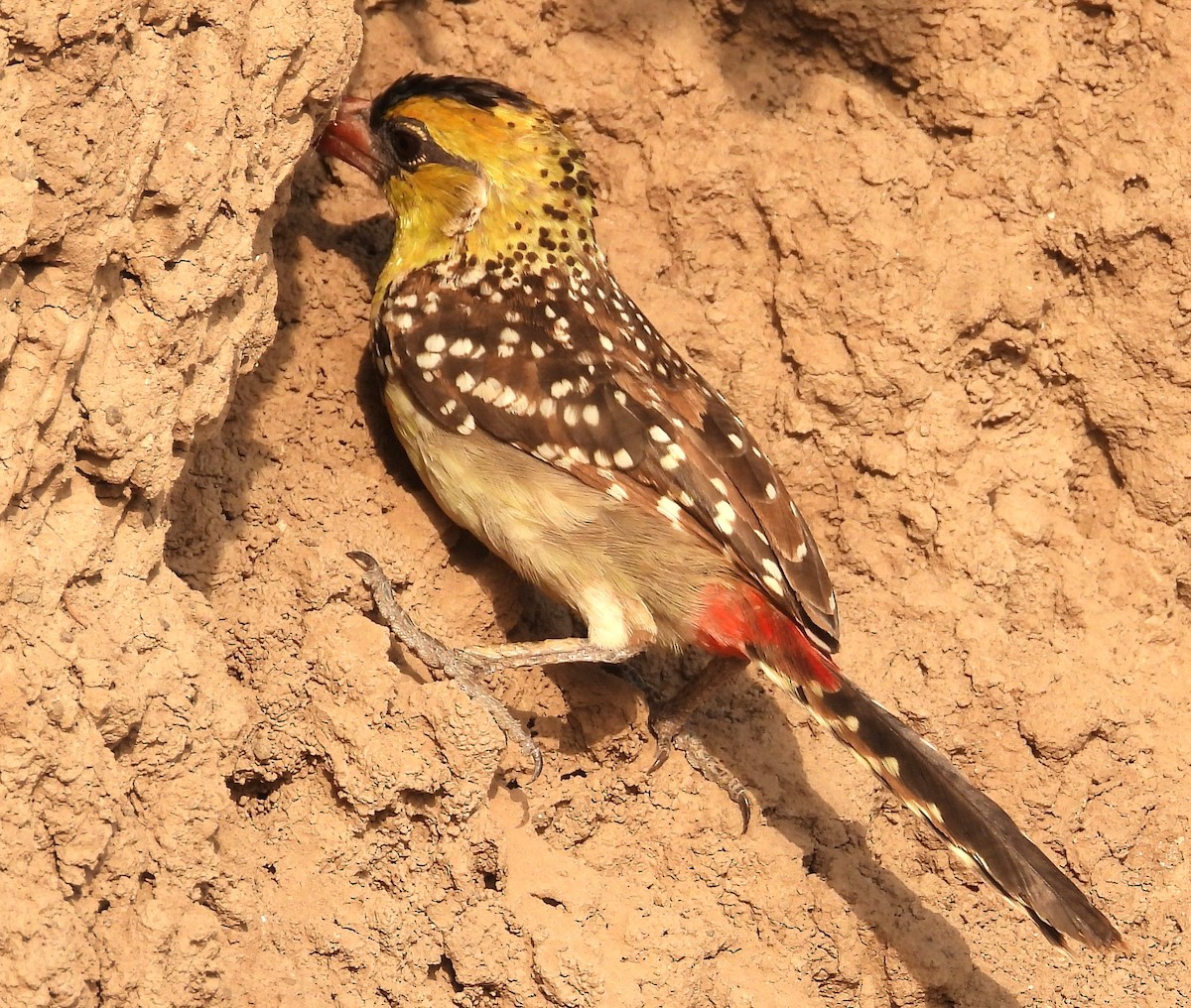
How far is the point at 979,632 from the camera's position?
18.8 feet

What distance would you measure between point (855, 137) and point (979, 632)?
1.86 meters

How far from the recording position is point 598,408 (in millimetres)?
5027

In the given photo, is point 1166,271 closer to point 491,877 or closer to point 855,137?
point 855,137

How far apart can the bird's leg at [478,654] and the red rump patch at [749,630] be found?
32cm

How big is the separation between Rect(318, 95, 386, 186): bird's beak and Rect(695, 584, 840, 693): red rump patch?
1.86 meters

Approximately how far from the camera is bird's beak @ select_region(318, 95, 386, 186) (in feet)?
17.7

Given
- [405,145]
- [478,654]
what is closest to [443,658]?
[478,654]

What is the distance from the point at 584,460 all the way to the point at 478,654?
27.5 inches

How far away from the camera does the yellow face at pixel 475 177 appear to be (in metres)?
5.30

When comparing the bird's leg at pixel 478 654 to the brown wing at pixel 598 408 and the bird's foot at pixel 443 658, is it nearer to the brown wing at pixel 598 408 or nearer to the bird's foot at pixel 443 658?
the bird's foot at pixel 443 658

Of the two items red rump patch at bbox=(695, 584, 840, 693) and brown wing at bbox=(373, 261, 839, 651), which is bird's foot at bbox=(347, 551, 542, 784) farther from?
red rump patch at bbox=(695, 584, 840, 693)

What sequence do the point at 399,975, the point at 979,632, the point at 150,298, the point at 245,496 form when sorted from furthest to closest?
the point at 979,632
the point at 245,496
the point at 399,975
the point at 150,298

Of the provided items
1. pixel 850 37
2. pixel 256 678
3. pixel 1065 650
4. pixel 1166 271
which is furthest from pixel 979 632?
pixel 256 678

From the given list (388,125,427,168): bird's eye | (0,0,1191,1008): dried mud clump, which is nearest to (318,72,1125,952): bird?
(388,125,427,168): bird's eye
